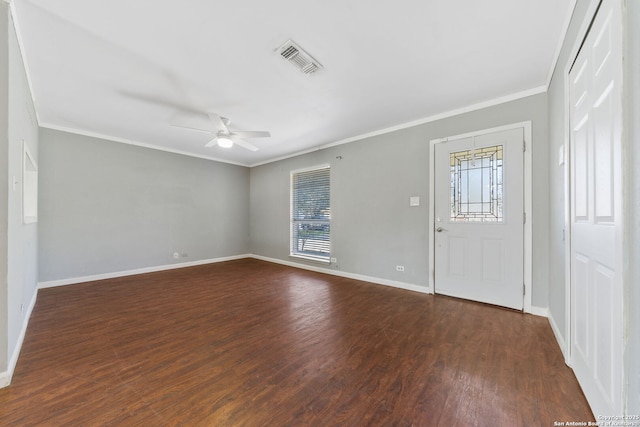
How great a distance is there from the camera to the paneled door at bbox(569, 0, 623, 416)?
1.09 meters

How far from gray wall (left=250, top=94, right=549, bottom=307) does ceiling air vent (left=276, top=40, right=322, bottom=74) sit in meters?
2.11

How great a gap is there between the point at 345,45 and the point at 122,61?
6.93 feet

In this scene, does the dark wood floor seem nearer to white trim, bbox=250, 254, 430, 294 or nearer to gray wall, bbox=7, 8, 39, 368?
gray wall, bbox=7, 8, 39, 368

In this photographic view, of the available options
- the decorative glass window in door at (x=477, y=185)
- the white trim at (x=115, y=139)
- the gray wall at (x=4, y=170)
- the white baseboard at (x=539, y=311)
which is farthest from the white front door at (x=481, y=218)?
the white trim at (x=115, y=139)

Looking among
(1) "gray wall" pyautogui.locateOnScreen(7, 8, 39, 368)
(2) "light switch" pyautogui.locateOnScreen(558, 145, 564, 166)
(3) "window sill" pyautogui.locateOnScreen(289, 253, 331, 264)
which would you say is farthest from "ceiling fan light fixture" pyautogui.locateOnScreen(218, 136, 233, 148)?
(2) "light switch" pyautogui.locateOnScreen(558, 145, 564, 166)

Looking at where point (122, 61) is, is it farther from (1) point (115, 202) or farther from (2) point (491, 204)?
(2) point (491, 204)

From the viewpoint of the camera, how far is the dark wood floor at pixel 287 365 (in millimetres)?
1408

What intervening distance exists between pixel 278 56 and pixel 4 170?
7.29 ft

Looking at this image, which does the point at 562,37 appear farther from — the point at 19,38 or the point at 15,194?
the point at 15,194

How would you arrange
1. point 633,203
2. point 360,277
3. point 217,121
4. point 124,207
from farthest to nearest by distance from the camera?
point 124,207, point 360,277, point 217,121, point 633,203

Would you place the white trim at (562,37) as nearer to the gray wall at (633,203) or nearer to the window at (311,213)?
the gray wall at (633,203)

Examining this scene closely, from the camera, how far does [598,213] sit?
131 centimetres

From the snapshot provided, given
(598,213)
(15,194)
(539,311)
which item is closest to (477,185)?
(539,311)

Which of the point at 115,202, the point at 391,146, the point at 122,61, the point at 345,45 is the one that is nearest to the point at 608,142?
the point at 345,45
